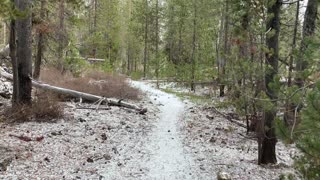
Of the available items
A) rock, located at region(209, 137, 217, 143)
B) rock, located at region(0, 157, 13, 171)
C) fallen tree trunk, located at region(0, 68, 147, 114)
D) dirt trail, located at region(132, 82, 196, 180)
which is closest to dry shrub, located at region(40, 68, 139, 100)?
fallen tree trunk, located at region(0, 68, 147, 114)

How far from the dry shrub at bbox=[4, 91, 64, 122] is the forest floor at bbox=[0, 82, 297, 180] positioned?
11.3 inches

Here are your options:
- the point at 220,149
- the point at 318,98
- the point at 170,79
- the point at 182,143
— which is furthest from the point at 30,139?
the point at 170,79

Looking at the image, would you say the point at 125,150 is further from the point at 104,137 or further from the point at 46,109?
the point at 46,109

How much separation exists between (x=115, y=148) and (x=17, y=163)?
2384 mm

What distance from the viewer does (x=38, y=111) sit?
30.8 ft

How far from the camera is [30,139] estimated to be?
297 inches

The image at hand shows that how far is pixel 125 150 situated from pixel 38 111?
2974mm

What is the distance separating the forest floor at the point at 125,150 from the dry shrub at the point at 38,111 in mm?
287

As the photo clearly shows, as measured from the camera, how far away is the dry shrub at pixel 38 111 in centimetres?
895

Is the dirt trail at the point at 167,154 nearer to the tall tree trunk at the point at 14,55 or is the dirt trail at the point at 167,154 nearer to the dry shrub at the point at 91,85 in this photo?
the tall tree trunk at the point at 14,55

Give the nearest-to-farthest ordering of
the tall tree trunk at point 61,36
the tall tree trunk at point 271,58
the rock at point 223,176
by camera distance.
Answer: the rock at point 223,176 → the tall tree trunk at point 271,58 → the tall tree trunk at point 61,36

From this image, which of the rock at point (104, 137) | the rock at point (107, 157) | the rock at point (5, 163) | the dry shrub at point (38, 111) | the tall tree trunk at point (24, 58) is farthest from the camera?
the tall tree trunk at point (24, 58)

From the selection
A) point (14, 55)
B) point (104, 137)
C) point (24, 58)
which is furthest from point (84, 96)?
point (14, 55)

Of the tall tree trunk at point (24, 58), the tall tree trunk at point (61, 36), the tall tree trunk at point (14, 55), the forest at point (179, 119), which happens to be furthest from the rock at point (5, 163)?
the tall tree trunk at point (61, 36)
